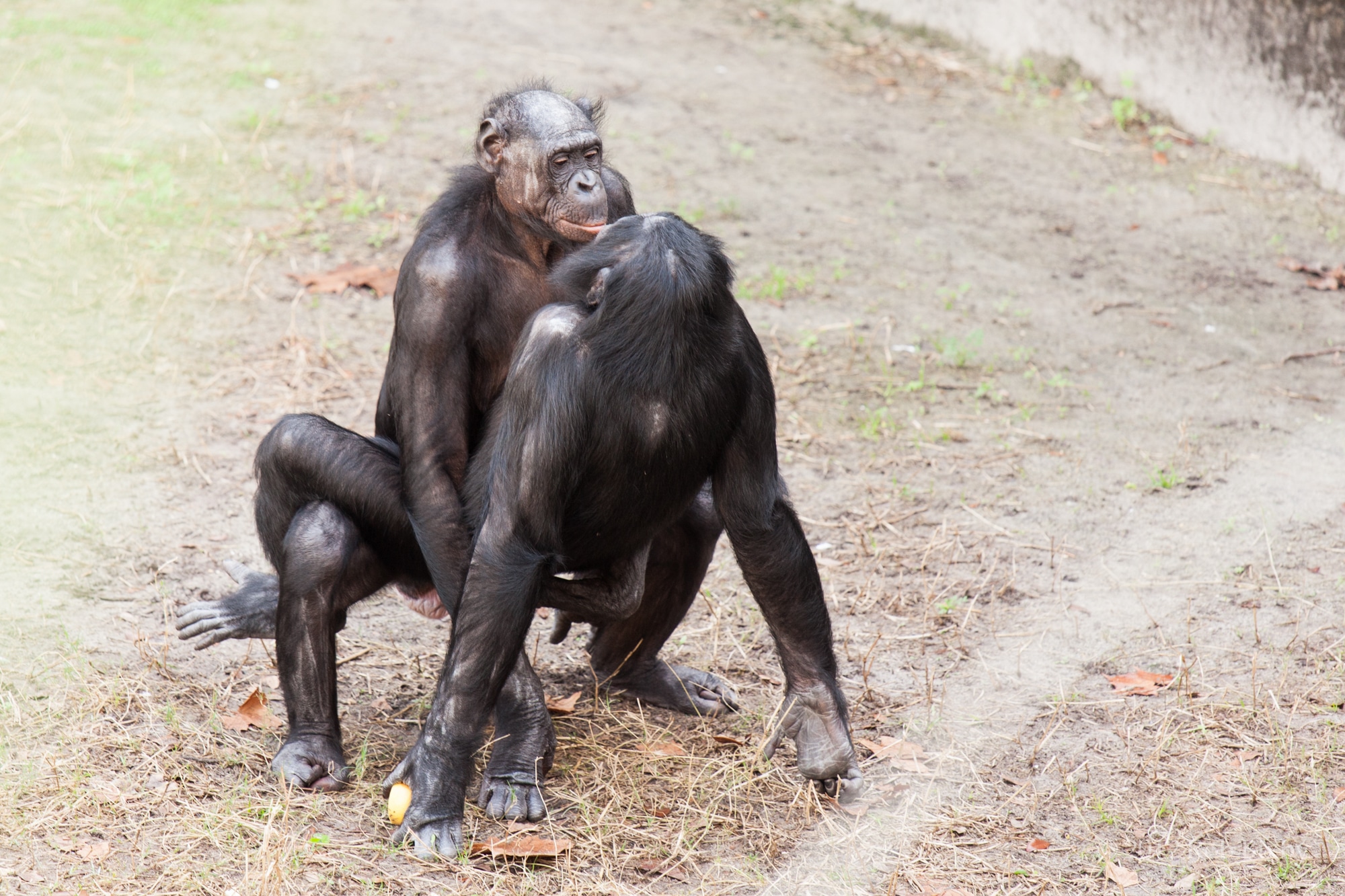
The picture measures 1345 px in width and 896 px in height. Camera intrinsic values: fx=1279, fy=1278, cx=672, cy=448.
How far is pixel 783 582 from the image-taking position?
3.89 meters

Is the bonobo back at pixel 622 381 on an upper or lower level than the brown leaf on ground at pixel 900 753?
upper

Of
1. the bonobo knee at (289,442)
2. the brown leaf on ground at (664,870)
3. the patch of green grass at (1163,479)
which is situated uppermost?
the bonobo knee at (289,442)

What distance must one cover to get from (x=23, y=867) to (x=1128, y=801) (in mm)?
3141

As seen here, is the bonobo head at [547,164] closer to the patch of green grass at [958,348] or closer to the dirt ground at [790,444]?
the dirt ground at [790,444]

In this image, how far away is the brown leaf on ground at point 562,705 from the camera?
454 centimetres

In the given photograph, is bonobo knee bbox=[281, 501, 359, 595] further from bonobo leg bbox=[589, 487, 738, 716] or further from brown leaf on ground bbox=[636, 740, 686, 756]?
brown leaf on ground bbox=[636, 740, 686, 756]

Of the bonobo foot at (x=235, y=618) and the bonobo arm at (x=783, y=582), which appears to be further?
the bonobo foot at (x=235, y=618)

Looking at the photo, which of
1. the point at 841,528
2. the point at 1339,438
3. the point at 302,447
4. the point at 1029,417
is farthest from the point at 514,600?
the point at 1339,438

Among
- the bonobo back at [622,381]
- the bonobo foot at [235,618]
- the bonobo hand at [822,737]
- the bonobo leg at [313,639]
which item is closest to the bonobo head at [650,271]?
the bonobo back at [622,381]

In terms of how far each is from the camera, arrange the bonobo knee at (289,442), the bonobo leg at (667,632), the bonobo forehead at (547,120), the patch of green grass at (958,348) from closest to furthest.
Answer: the bonobo knee at (289,442)
the bonobo forehead at (547,120)
the bonobo leg at (667,632)
the patch of green grass at (958,348)

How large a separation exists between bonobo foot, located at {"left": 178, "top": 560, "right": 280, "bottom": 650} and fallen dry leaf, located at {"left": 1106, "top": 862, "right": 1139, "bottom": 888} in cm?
281

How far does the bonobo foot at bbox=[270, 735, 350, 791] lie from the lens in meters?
3.89

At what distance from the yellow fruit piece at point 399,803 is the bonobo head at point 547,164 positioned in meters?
1.79

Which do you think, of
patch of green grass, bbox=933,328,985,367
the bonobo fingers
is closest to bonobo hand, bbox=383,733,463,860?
the bonobo fingers
